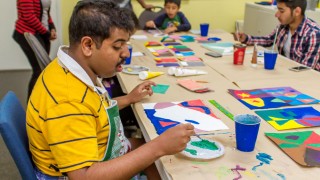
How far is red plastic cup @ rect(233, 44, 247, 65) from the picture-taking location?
7.19 feet

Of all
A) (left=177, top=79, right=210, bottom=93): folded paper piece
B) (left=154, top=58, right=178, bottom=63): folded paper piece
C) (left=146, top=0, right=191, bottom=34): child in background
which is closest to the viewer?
(left=177, top=79, right=210, bottom=93): folded paper piece

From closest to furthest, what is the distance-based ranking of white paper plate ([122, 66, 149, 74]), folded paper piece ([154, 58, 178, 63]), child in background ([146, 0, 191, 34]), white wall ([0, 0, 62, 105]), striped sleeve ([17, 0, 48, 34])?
white paper plate ([122, 66, 149, 74]) < folded paper piece ([154, 58, 178, 63]) < striped sleeve ([17, 0, 48, 34]) < child in background ([146, 0, 191, 34]) < white wall ([0, 0, 62, 105])

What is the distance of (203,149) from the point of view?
1171 mm

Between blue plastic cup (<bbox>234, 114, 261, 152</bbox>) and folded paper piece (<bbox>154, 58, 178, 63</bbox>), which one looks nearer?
blue plastic cup (<bbox>234, 114, 261, 152</bbox>)

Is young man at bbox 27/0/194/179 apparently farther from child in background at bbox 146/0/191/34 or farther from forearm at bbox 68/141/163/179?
child in background at bbox 146/0/191/34

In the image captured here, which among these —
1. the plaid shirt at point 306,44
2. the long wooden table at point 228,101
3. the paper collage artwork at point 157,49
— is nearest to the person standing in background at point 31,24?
the long wooden table at point 228,101

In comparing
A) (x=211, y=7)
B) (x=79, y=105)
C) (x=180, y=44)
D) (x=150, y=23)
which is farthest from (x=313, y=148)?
(x=211, y=7)

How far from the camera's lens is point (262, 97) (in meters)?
1.66

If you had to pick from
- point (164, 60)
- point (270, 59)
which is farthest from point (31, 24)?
point (270, 59)

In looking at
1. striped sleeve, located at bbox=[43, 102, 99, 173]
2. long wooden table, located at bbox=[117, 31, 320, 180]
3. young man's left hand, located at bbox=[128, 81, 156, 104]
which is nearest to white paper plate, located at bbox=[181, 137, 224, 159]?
long wooden table, located at bbox=[117, 31, 320, 180]

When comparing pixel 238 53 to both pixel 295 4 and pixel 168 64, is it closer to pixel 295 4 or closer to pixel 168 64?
pixel 168 64

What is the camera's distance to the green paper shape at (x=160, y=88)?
5.71 feet

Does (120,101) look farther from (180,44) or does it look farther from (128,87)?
(180,44)

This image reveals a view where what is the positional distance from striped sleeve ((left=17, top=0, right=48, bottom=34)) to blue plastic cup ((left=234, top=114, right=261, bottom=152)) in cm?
251
